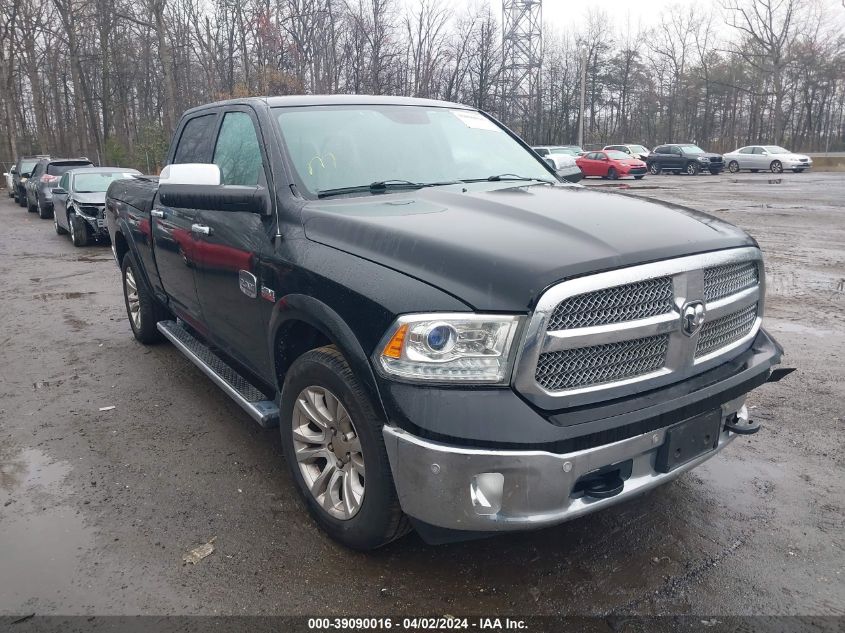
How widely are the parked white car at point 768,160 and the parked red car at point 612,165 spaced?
750 cm

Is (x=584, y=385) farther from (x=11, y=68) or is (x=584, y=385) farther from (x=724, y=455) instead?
(x=11, y=68)

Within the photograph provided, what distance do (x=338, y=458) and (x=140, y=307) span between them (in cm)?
387

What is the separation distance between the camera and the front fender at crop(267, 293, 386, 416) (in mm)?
2528

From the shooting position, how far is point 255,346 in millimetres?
3588

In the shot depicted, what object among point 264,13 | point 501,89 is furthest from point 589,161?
point 264,13

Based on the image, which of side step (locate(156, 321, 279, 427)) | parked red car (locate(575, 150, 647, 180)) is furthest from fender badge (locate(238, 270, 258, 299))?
parked red car (locate(575, 150, 647, 180))

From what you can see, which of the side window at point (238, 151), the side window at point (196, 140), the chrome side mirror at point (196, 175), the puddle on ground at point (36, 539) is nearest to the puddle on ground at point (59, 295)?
the side window at point (196, 140)

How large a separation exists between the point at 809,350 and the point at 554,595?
4260 millimetres

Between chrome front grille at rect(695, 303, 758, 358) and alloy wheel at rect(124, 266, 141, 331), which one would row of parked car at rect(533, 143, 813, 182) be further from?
chrome front grille at rect(695, 303, 758, 358)

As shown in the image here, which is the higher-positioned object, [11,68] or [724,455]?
[11,68]

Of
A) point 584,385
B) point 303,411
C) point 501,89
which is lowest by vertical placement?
point 303,411

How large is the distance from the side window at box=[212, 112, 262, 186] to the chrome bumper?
193 cm

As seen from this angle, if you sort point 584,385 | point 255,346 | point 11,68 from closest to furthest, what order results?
point 584,385 < point 255,346 < point 11,68

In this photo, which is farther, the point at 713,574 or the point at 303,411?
the point at 303,411
